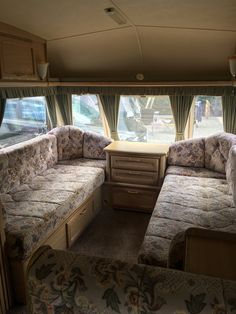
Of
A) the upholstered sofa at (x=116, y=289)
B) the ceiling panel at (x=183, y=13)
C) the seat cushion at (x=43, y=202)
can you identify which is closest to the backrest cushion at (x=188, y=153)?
the seat cushion at (x=43, y=202)

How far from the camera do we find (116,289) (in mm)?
858

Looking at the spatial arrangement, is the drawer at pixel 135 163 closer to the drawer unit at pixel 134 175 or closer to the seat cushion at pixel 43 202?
the drawer unit at pixel 134 175

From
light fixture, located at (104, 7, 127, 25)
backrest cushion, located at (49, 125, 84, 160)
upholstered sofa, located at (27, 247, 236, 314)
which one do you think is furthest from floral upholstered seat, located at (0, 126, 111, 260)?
light fixture, located at (104, 7, 127, 25)

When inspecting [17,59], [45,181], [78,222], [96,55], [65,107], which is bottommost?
[78,222]

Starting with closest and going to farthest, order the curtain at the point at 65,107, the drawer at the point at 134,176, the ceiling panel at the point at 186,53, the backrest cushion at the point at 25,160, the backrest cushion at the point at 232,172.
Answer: the backrest cushion at the point at 232,172 → the backrest cushion at the point at 25,160 → the ceiling panel at the point at 186,53 → the drawer at the point at 134,176 → the curtain at the point at 65,107

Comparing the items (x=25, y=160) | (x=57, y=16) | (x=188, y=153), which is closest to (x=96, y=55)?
(x=57, y=16)

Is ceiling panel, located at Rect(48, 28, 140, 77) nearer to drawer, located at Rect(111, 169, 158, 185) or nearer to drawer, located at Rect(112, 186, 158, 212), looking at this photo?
drawer, located at Rect(111, 169, 158, 185)

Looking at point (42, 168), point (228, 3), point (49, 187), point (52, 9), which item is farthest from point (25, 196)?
point (228, 3)

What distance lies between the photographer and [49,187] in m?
2.85

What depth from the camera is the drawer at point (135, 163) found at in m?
3.36

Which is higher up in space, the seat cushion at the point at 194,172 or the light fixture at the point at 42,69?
the light fixture at the point at 42,69

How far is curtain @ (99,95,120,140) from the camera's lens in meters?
4.04

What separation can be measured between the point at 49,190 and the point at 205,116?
2.41m

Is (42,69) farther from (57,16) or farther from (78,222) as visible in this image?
(78,222)
